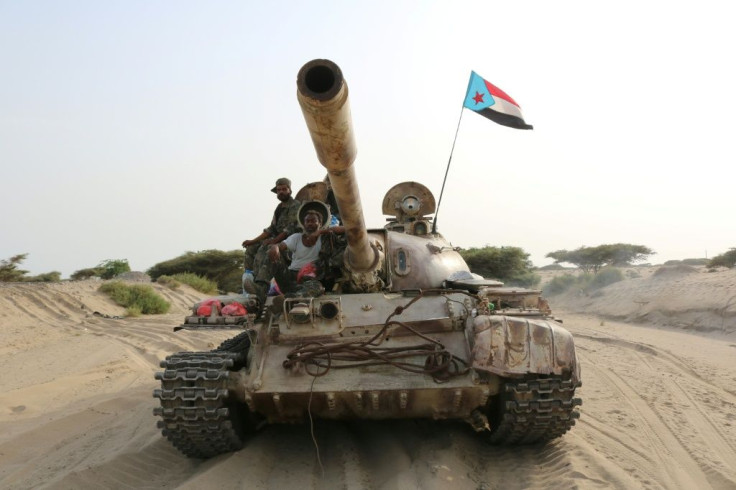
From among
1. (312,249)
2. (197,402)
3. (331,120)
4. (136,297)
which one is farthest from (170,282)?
(331,120)

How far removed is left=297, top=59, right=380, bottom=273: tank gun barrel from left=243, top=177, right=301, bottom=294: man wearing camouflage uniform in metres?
3.07

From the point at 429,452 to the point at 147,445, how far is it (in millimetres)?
2621

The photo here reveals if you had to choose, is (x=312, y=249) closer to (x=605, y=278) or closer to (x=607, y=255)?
(x=605, y=278)

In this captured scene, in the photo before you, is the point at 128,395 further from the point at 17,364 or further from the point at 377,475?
the point at 377,475

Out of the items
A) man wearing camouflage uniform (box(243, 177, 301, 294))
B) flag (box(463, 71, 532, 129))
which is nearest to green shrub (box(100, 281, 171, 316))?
flag (box(463, 71, 532, 129))

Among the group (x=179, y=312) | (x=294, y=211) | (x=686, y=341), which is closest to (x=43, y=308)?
(x=179, y=312)

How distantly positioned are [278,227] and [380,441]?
10.2 ft

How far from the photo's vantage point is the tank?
5.10m

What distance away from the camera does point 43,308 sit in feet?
58.6

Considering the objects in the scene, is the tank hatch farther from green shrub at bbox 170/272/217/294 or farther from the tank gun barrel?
green shrub at bbox 170/272/217/294

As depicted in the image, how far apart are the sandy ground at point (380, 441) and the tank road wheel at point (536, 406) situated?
11.6 inches

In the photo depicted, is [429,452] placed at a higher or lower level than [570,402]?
lower

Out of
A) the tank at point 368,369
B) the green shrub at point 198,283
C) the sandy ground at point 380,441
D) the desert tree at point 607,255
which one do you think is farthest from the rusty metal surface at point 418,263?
the desert tree at point 607,255

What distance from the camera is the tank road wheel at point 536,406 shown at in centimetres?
511
